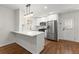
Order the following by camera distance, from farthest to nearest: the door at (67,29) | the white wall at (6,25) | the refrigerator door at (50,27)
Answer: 1. the refrigerator door at (50,27)
2. the door at (67,29)
3. the white wall at (6,25)

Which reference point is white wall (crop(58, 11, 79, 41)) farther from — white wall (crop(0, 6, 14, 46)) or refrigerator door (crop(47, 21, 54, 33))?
white wall (crop(0, 6, 14, 46))

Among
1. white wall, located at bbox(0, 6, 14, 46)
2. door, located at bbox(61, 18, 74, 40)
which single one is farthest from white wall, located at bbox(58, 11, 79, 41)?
white wall, located at bbox(0, 6, 14, 46)

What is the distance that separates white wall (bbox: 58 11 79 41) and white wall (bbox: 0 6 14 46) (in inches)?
141

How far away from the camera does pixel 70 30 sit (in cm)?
580

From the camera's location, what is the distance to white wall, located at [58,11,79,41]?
5.44 m

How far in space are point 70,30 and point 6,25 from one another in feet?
13.8

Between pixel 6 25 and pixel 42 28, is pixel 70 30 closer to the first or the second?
pixel 42 28

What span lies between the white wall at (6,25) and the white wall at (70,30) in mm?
3582

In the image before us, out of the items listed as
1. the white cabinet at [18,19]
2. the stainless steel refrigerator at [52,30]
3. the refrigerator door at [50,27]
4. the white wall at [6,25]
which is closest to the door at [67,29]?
the stainless steel refrigerator at [52,30]

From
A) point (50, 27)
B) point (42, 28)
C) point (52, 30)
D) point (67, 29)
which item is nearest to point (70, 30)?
point (67, 29)

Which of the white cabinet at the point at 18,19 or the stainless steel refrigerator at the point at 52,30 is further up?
the white cabinet at the point at 18,19

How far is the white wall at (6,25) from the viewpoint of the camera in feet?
13.7

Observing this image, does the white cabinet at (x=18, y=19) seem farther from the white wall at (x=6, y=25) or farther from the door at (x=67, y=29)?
the door at (x=67, y=29)

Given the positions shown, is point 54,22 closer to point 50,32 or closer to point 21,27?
point 50,32
